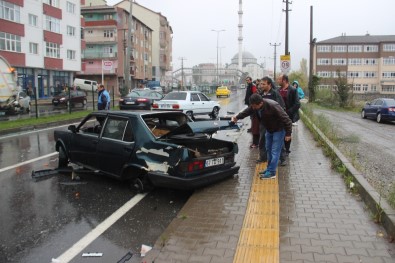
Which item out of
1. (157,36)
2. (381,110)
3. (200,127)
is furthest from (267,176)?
(157,36)

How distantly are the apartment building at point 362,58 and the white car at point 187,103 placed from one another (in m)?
83.3

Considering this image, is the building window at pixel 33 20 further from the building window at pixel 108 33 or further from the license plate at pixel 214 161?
the license plate at pixel 214 161

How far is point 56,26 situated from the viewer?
48.4 metres

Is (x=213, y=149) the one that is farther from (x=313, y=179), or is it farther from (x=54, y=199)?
(x=54, y=199)

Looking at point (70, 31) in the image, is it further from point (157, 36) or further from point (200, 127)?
point (200, 127)

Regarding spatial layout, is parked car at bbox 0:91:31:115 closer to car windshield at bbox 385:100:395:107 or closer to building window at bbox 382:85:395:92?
car windshield at bbox 385:100:395:107

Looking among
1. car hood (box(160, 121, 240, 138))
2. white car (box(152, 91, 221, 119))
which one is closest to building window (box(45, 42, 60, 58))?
white car (box(152, 91, 221, 119))

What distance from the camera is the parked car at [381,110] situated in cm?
2338

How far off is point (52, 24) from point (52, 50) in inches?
125

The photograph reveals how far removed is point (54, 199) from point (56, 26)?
153ft

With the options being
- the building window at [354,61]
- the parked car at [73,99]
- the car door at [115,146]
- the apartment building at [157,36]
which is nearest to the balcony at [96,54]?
the apartment building at [157,36]

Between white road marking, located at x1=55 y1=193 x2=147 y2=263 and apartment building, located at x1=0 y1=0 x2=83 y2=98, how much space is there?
33.0 m

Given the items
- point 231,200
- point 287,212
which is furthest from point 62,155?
point 287,212

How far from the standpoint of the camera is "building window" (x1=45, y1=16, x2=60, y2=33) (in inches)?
1826
